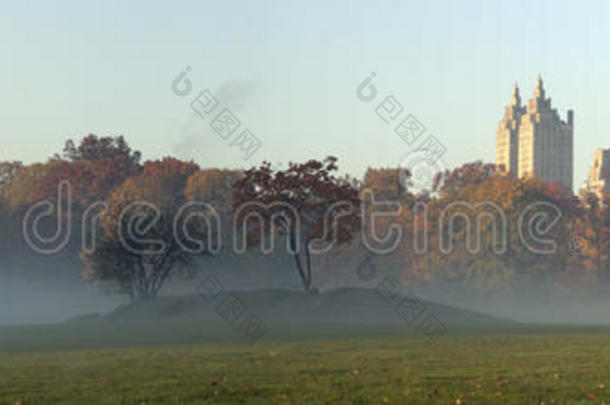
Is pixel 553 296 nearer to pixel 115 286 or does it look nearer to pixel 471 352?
pixel 115 286

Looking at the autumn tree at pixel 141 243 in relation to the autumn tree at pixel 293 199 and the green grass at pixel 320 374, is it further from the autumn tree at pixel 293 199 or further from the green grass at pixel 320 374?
the green grass at pixel 320 374

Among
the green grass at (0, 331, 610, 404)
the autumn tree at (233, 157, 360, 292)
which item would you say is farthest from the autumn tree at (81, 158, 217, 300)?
the green grass at (0, 331, 610, 404)

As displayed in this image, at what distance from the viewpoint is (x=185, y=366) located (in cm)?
2292

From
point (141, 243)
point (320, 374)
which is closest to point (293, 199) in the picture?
point (141, 243)

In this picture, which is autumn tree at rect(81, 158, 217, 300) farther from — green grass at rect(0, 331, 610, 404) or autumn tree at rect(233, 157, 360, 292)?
green grass at rect(0, 331, 610, 404)

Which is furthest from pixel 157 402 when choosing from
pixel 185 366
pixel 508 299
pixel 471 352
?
pixel 508 299

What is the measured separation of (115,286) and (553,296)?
5122 cm

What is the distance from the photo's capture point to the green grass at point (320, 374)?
16094 millimetres

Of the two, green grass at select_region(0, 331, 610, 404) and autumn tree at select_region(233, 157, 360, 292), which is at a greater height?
autumn tree at select_region(233, 157, 360, 292)

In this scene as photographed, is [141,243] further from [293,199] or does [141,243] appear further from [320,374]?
[320,374]

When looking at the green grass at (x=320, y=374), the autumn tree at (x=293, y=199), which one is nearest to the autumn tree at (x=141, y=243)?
the autumn tree at (x=293, y=199)

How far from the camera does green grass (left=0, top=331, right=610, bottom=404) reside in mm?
16094

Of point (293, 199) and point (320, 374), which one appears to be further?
point (293, 199)

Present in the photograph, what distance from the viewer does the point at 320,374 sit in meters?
20.2
